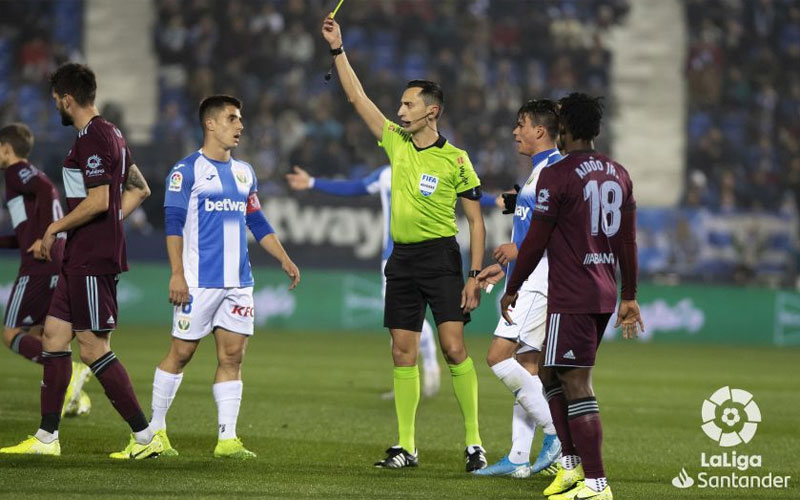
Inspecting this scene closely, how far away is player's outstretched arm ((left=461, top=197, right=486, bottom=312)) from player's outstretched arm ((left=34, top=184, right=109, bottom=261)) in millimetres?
2178

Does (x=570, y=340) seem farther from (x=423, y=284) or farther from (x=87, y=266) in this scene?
(x=87, y=266)

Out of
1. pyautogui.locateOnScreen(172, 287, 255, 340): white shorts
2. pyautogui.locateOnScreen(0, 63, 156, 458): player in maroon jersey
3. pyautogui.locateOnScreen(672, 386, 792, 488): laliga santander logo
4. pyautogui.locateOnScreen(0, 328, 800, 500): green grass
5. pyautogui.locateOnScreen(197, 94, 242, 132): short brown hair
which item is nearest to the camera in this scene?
pyautogui.locateOnScreen(0, 328, 800, 500): green grass

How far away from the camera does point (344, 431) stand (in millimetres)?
8922

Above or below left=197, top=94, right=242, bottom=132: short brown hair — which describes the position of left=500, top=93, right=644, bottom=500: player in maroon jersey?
below

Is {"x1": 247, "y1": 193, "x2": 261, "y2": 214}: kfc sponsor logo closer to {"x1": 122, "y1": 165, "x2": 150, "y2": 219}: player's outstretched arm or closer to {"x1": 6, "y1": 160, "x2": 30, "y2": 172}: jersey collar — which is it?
{"x1": 122, "y1": 165, "x2": 150, "y2": 219}: player's outstretched arm

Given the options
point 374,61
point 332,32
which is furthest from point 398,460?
point 374,61

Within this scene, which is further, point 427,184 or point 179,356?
point 179,356

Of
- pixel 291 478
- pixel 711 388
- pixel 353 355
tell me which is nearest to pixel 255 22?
pixel 353 355

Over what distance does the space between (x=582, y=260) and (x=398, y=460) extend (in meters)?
1.90

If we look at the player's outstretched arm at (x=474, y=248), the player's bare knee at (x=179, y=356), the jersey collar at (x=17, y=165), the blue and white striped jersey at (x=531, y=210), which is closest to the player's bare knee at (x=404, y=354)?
the player's outstretched arm at (x=474, y=248)

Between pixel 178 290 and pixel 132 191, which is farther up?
pixel 132 191

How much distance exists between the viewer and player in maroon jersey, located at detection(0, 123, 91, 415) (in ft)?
27.7

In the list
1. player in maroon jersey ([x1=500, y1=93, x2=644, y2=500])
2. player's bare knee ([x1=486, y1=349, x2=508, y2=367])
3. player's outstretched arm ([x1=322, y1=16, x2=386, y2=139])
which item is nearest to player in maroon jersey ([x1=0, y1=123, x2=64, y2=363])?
player's outstretched arm ([x1=322, y1=16, x2=386, y2=139])

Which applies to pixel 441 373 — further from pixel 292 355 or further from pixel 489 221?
pixel 489 221
